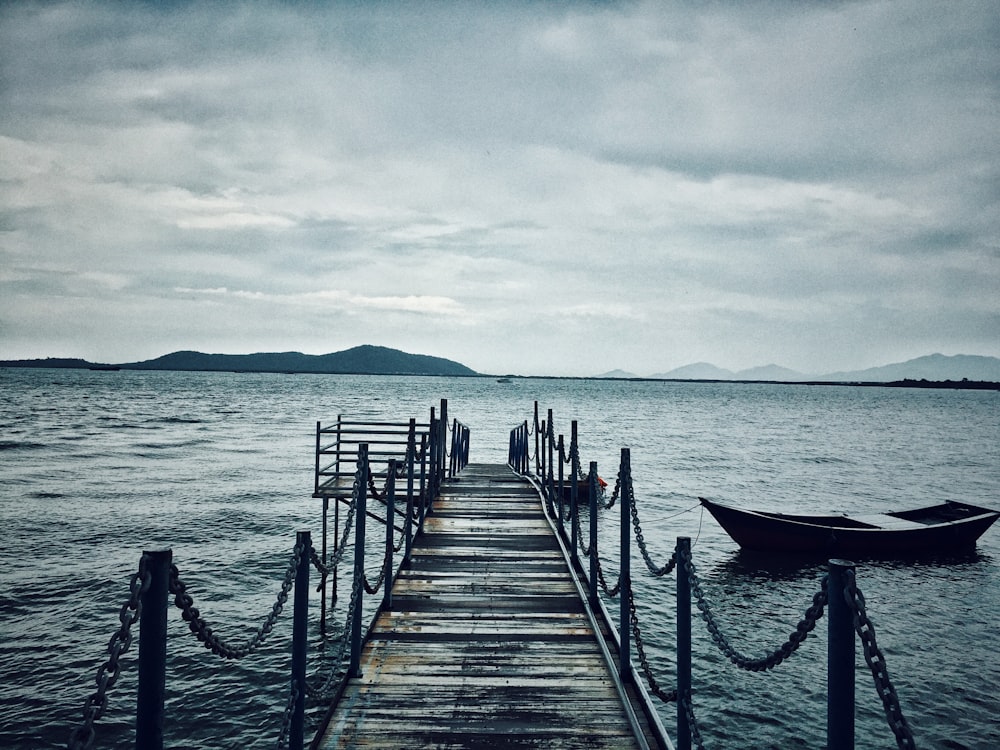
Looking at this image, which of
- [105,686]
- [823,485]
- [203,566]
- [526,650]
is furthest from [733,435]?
[105,686]

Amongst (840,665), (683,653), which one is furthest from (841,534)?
(840,665)

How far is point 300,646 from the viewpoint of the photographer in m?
4.20

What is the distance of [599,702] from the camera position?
5320mm

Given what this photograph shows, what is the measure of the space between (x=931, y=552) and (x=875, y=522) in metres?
1.58

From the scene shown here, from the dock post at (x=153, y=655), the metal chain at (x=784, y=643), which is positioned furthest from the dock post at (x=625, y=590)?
the dock post at (x=153, y=655)

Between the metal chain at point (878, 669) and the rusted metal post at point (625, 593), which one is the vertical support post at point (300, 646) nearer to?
the rusted metal post at point (625, 593)

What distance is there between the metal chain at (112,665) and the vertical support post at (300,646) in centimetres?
131

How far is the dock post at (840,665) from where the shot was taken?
2795 millimetres

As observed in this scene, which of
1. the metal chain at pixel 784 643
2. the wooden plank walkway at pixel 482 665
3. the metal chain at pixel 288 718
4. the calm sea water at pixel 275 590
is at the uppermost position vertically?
the metal chain at pixel 784 643

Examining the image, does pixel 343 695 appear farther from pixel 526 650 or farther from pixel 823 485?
pixel 823 485

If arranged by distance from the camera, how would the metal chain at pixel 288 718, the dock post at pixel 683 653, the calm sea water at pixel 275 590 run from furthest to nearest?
the calm sea water at pixel 275 590 < the dock post at pixel 683 653 < the metal chain at pixel 288 718

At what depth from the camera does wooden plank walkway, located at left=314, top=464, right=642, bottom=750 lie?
16.0 feet

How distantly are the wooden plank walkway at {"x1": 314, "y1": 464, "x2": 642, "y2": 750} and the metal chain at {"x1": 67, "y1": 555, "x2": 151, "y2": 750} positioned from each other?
263 cm

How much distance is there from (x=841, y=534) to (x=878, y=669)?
17091 millimetres
